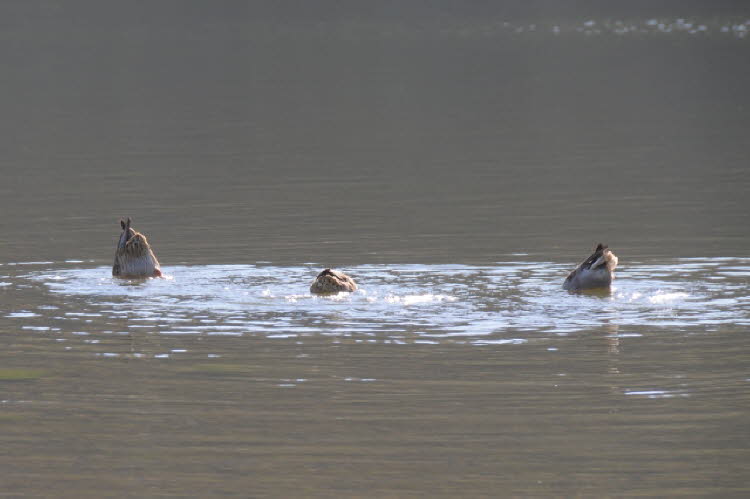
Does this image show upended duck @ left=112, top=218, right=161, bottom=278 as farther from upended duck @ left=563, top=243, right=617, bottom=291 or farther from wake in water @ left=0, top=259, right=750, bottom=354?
upended duck @ left=563, top=243, right=617, bottom=291

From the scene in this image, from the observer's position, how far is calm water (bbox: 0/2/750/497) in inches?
421

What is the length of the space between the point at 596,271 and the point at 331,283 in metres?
2.72

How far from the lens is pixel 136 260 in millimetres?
17938

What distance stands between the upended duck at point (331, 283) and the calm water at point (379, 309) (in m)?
0.16

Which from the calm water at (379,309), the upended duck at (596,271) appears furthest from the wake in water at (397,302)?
the upended duck at (596,271)

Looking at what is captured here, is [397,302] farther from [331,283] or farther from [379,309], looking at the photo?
[331,283]

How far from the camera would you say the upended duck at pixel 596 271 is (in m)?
16.2

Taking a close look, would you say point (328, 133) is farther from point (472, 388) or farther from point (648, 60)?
point (648, 60)

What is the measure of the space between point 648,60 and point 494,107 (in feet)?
84.0

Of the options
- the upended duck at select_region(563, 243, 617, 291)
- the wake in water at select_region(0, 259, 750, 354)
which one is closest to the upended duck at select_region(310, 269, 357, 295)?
the wake in water at select_region(0, 259, 750, 354)

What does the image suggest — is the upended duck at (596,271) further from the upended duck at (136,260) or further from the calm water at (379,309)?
the upended duck at (136,260)

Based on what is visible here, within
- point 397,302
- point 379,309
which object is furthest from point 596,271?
point 379,309

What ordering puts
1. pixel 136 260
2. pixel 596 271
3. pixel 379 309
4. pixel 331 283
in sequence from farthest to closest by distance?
pixel 136 260 → pixel 596 271 → pixel 331 283 → pixel 379 309

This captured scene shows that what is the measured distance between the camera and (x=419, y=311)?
15656mm
